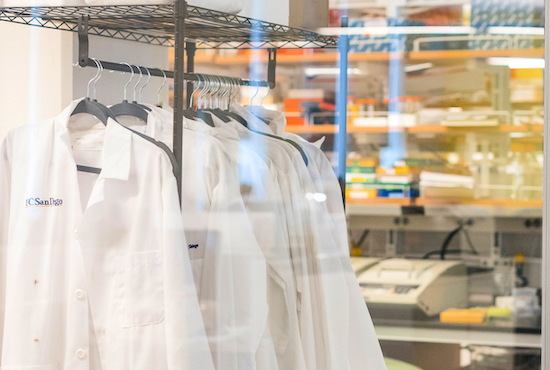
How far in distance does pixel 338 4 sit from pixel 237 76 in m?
0.33

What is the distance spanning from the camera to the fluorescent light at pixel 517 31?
1334 mm

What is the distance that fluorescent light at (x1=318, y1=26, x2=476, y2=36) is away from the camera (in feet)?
4.66

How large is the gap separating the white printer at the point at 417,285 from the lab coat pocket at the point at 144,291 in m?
0.64

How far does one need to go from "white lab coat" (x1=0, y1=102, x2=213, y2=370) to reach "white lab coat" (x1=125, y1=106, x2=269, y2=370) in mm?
82

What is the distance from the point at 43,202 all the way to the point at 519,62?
119cm

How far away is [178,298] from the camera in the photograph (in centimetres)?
106

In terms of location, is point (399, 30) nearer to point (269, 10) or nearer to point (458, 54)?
point (458, 54)

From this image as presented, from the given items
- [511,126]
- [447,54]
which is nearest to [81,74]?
[447,54]

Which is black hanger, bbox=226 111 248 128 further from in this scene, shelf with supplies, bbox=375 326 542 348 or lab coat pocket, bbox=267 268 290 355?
shelf with supplies, bbox=375 326 542 348

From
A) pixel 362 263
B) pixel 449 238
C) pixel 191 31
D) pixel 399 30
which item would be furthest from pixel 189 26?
pixel 449 238

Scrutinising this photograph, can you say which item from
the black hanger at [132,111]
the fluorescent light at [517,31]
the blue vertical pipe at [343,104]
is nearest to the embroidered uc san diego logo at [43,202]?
the black hanger at [132,111]

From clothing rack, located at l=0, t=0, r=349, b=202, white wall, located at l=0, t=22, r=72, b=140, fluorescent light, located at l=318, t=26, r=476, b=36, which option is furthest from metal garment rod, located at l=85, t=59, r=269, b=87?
white wall, located at l=0, t=22, r=72, b=140

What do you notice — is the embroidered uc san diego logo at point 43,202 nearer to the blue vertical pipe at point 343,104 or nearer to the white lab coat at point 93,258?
the white lab coat at point 93,258

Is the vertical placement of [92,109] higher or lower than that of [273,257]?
higher
